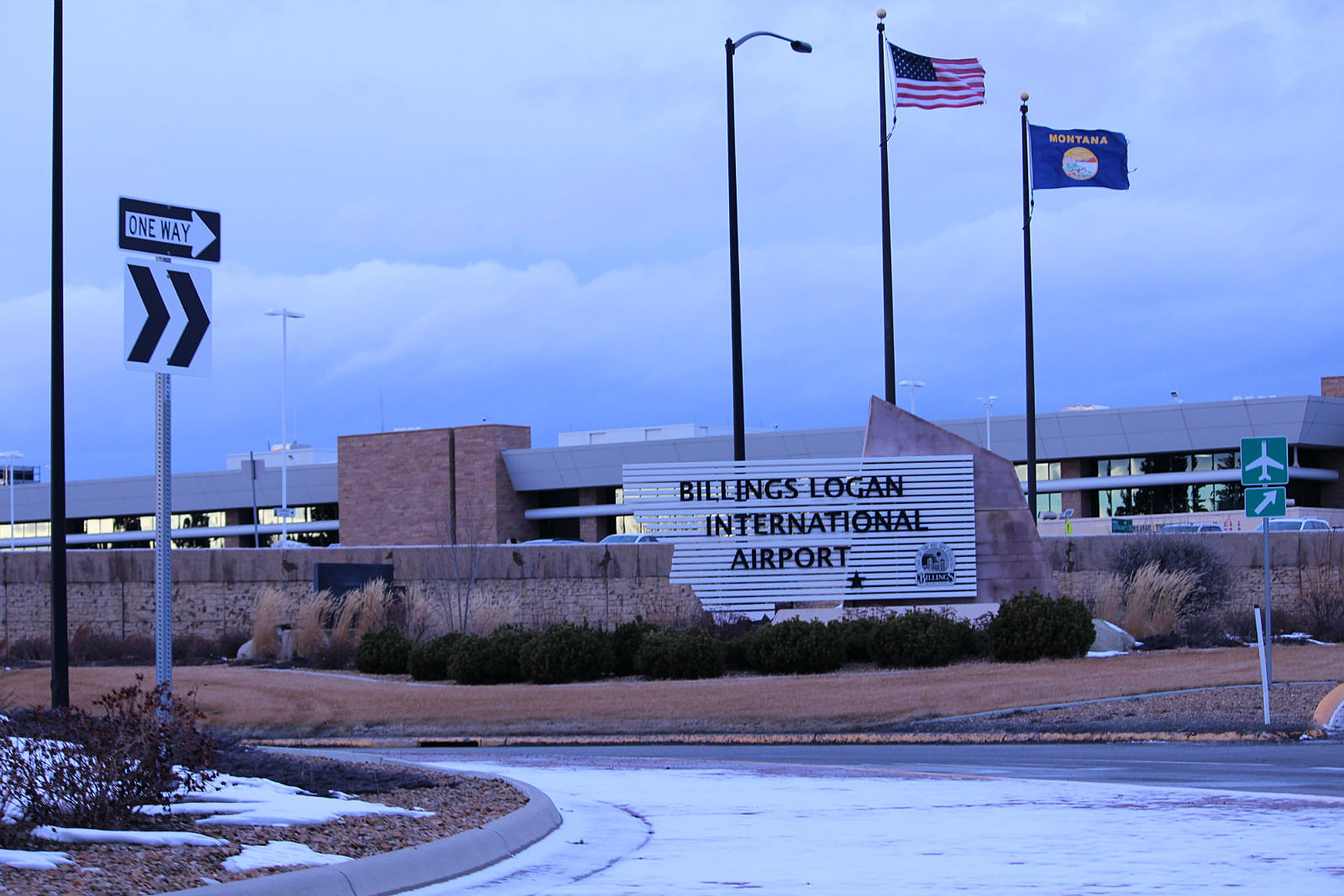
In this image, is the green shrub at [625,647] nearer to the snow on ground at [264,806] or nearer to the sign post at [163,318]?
the snow on ground at [264,806]

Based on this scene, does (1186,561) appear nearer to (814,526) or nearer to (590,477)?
(814,526)

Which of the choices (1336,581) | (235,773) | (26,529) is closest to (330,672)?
(235,773)

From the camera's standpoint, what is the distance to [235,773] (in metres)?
9.28

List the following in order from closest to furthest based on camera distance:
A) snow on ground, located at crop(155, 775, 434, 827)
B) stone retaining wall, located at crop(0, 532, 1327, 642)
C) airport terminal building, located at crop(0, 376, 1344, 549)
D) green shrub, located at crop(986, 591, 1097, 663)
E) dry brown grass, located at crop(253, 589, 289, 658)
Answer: snow on ground, located at crop(155, 775, 434, 827)
green shrub, located at crop(986, 591, 1097, 663)
dry brown grass, located at crop(253, 589, 289, 658)
stone retaining wall, located at crop(0, 532, 1327, 642)
airport terminal building, located at crop(0, 376, 1344, 549)

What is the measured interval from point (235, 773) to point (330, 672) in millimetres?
15054

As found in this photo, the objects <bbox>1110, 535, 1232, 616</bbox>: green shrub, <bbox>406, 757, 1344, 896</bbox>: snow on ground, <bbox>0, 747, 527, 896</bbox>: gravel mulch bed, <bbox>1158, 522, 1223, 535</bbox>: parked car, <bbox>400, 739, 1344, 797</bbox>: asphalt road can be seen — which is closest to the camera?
<bbox>0, 747, 527, 896</bbox>: gravel mulch bed

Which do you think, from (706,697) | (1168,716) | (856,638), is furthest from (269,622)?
(1168,716)

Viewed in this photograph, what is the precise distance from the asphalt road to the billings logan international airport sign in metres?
8.84

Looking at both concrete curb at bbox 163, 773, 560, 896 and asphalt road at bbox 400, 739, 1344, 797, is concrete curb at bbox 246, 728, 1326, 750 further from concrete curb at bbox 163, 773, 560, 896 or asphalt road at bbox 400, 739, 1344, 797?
concrete curb at bbox 163, 773, 560, 896

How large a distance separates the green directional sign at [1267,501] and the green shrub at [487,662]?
1043 centimetres

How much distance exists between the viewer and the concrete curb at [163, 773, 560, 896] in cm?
620

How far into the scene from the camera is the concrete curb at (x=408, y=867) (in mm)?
6203

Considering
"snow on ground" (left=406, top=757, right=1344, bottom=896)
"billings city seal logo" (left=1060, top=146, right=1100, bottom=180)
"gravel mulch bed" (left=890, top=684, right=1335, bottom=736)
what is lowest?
"gravel mulch bed" (left=890, top=684, right=1335, bottom=736)

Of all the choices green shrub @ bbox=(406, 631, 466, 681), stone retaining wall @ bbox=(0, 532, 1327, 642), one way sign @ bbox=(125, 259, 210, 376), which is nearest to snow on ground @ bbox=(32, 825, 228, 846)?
one way sign @ bbox=(125, 259, 210, 376)
